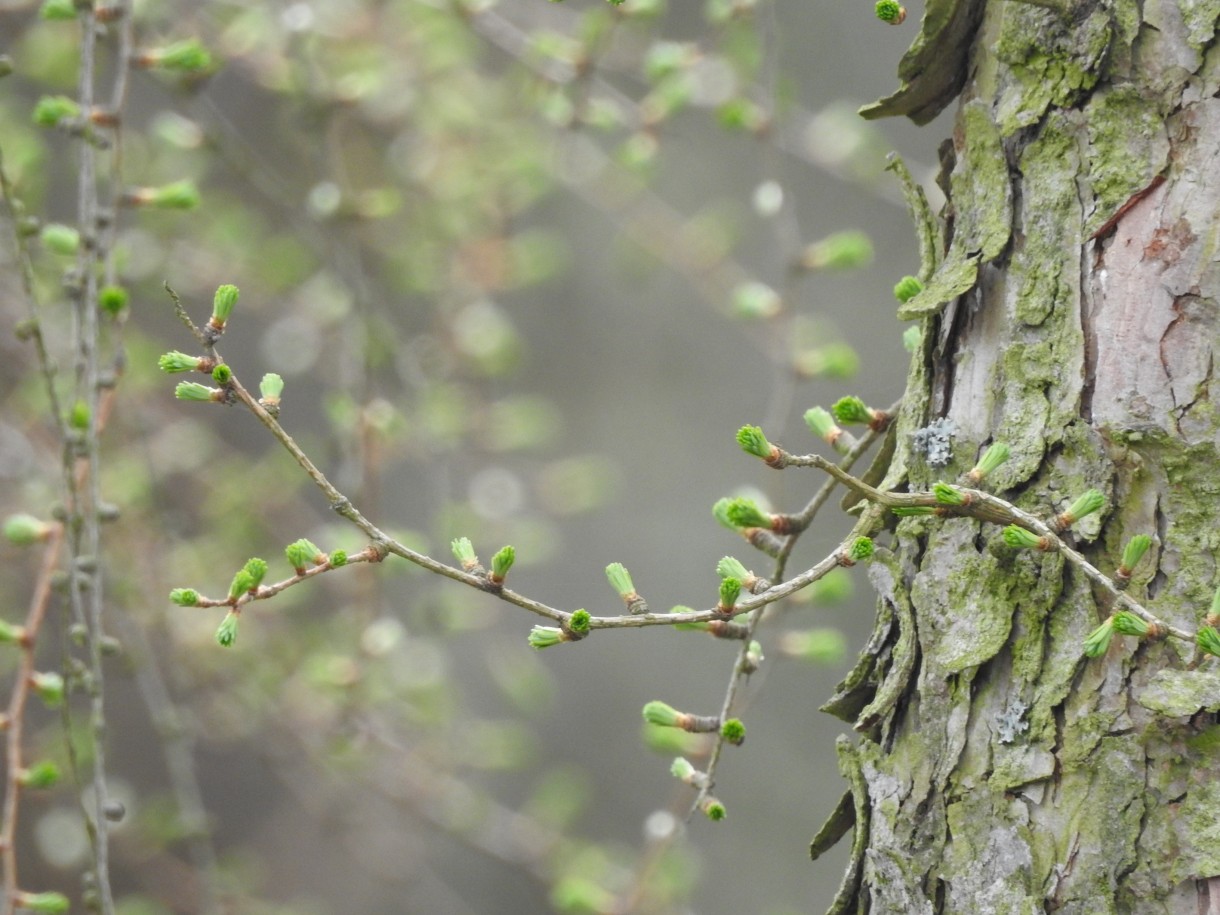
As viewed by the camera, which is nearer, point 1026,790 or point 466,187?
point 1026,790

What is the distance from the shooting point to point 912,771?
93cm

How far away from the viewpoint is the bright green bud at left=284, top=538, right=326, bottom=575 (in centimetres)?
89

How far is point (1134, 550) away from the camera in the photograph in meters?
0.81

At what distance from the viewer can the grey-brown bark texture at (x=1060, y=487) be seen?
833 millimetres

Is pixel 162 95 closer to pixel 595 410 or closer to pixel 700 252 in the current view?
pixel 595 410

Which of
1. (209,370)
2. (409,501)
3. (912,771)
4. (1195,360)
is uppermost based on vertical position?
(1195,360)

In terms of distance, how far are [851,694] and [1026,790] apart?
165 mm

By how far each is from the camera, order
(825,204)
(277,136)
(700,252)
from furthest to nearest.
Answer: (825,204) < (277,136) < (700,252)

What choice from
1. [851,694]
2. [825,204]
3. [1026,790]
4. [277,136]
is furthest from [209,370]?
[825,204]

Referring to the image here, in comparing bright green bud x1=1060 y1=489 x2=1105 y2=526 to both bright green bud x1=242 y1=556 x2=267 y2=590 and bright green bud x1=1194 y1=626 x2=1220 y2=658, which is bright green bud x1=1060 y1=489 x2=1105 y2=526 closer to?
bright green bud x1=1194 y1=626 x2=1220 y2=658

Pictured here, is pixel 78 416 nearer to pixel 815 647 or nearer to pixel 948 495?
pixel 948 495

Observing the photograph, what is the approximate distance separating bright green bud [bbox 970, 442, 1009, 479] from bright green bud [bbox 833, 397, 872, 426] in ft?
0.42

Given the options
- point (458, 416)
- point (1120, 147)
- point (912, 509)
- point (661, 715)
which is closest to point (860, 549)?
point (912, 509)

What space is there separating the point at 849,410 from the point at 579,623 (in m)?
0.30
